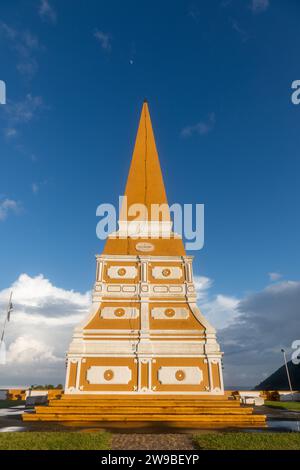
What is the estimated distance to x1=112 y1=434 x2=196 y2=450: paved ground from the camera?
7.61 meters

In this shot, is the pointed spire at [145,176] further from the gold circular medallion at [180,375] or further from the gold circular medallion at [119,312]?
the gold circular medallion at [180,375]

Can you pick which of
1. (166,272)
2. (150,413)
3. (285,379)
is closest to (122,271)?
(166,272)

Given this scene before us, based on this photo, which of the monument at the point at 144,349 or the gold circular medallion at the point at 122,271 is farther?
the gold circular medallion at the point at 122,271

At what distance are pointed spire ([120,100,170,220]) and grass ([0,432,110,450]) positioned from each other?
1738cm

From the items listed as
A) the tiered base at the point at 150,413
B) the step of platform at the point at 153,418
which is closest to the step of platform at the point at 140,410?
the tiered base at the point at 150,413

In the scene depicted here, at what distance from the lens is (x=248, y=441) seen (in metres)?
7.93

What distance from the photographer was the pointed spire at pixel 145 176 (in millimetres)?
24891

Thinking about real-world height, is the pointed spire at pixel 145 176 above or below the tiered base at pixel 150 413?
above

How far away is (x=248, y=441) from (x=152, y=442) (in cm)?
259

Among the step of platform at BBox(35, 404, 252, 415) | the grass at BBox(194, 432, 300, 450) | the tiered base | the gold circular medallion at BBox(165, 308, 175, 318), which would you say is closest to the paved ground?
the grass at BBox(194, 432, 300, 450)

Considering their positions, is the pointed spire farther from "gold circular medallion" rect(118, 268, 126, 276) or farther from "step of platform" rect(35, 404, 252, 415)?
"step of platform" rect(35, 404, 252, 415)

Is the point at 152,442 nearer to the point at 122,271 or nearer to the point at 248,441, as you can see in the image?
the point at 248,441

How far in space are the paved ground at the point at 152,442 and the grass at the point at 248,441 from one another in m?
0.38

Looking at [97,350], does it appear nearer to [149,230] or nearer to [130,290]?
[130,290]
